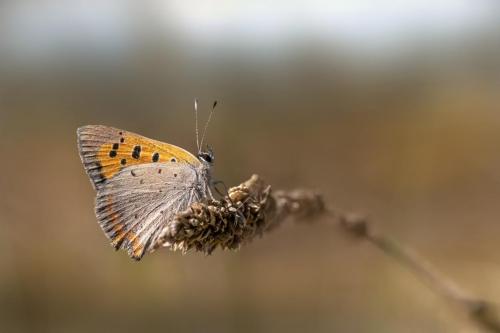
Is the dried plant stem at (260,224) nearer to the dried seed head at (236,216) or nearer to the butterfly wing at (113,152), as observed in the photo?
the dried seed head at (236,216)

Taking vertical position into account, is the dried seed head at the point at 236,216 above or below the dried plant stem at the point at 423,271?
above

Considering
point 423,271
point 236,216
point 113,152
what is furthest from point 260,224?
point 113,152

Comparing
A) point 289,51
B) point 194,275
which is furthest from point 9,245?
point 289,51

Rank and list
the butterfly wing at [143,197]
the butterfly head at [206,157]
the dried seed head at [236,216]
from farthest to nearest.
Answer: the butterfly head at [206,157] < the butterfly wing at [143,197] < the dried seed head at [236,216]

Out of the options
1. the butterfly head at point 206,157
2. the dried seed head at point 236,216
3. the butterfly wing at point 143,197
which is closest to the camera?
the dried seed head at point 236,216

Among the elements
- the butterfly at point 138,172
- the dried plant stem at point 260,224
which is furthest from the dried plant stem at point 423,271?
the butterfly at point 138,172

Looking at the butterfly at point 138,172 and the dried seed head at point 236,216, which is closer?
the dried seed head at point 236,216

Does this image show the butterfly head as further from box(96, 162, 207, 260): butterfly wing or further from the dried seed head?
the dried seed head
